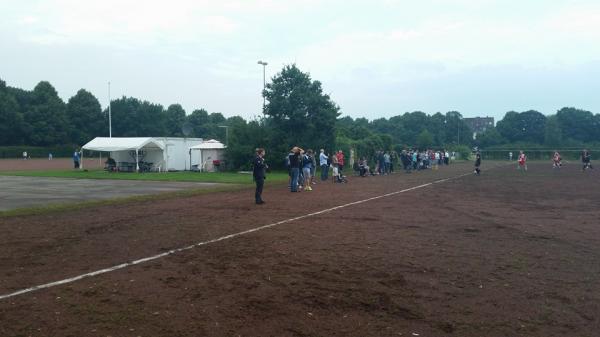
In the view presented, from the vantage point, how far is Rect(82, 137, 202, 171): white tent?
38156 millimetres

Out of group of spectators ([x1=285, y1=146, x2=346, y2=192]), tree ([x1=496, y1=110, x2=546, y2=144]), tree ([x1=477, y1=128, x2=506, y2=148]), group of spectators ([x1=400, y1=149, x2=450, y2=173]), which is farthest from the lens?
tree ([x1=496, y1=110, x2=546, y2=144])

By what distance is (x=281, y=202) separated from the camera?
1672 cm

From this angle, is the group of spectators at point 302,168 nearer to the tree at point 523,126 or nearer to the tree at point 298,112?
the tree at point 298,112

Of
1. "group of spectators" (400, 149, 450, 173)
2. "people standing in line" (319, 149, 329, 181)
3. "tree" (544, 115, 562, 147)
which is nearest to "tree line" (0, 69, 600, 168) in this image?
"tree" (544, 115, 562, 147)

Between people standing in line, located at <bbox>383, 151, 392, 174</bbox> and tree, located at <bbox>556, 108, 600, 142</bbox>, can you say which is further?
tree, located at <bbox>556, 108, 600, 142</bbox>

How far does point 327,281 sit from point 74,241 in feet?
18.4

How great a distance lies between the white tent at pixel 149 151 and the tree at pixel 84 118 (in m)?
49.7

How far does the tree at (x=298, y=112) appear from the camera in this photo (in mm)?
39156

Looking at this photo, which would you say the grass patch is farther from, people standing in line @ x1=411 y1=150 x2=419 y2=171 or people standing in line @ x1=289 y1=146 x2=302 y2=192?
people standing in line @ x1=411 y1=150 x2=419 y2=171

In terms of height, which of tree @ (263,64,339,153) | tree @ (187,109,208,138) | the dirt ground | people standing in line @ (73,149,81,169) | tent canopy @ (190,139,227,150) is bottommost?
the dirt ground

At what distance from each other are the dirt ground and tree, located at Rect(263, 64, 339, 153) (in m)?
25.9

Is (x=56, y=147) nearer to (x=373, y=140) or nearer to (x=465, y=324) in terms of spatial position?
(x=373, y=140)

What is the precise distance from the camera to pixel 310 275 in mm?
7059

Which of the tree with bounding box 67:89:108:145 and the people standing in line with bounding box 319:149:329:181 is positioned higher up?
the tree with bounding box 67:89:108:145
